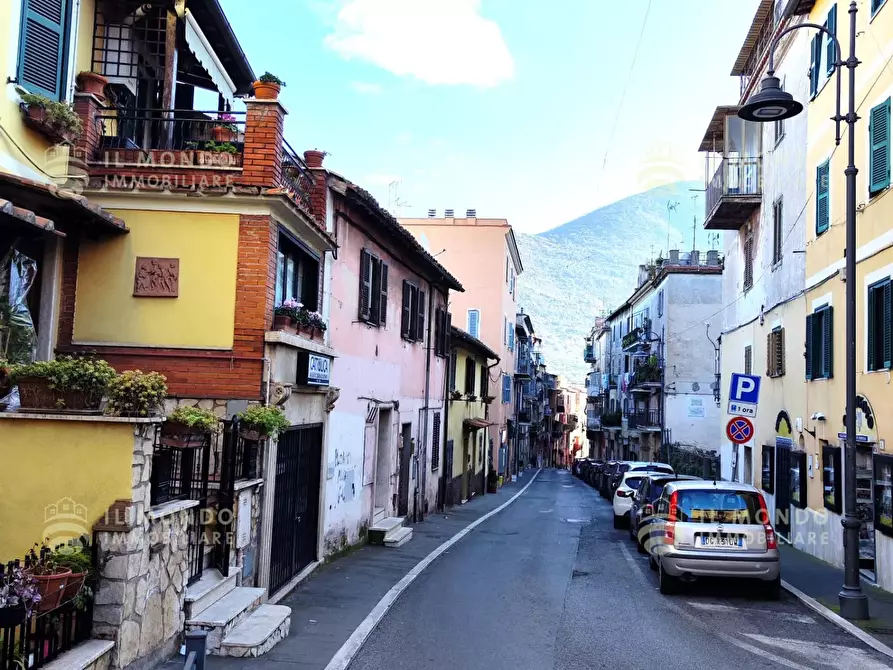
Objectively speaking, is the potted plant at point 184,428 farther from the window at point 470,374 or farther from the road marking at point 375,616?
the window at point 470,374

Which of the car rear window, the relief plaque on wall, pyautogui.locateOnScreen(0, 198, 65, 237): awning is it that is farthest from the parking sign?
pyautogui.locateOnScreen(0, 198, 65, 237): awning

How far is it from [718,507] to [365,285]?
7344 mm

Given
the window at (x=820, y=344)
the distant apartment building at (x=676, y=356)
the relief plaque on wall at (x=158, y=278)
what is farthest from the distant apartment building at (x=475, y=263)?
the relief plaque on wall at (x=158, y=278)

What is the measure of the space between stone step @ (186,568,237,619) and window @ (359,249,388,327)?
6.86 m

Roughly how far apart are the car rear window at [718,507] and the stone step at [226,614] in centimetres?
626

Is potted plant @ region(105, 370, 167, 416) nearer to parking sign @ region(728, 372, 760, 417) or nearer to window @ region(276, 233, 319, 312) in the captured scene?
window @ region(276, 233, 319, 312)

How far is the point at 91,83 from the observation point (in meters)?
10.3

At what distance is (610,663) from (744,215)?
18.5 m

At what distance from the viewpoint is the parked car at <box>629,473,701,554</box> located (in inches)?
661

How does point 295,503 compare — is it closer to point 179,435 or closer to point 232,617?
point 232,617

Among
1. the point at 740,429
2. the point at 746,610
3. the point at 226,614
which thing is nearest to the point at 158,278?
the point at 226,614

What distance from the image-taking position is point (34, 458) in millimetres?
6797

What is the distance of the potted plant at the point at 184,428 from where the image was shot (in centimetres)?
791

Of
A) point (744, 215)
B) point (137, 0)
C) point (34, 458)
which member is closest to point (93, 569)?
point (34, 458)
